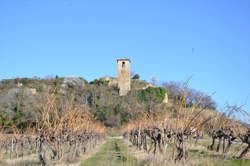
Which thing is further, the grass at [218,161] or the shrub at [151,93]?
the shrub at [151,93]

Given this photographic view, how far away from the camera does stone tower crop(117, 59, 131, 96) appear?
241ft

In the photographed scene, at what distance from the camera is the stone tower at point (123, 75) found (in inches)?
2886

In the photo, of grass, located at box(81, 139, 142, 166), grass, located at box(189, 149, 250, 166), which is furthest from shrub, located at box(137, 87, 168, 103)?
grass, located at box(189, 149, 250, 166)

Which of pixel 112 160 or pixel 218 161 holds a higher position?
pixel 218 161

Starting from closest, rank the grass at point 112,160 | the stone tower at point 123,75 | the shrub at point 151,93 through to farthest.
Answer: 1. the grass at point 112,160
2. the shrub at point 151,93
3. the stone tower at point 123,75

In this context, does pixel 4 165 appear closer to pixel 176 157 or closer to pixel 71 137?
pixel 71 137

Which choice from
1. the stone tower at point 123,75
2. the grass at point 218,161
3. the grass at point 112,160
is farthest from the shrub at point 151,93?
the grass at point 218,161

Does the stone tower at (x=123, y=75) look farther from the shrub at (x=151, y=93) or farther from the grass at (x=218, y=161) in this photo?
the grass at (x=218, y=161)

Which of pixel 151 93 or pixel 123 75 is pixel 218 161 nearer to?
pixel 151 93

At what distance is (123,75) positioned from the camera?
73875 mm

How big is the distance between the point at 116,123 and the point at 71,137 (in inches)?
1515

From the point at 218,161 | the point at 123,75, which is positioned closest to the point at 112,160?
the point at 218,161

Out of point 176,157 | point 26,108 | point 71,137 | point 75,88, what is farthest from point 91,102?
point 176,157

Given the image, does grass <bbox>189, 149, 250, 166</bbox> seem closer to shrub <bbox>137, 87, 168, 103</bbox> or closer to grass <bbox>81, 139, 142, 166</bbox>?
grass <bbox>81, 139, 142, 166</bbox>
